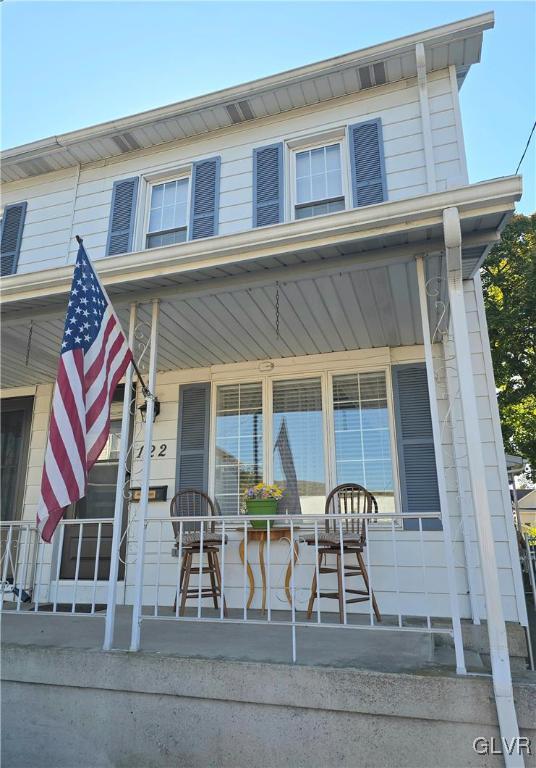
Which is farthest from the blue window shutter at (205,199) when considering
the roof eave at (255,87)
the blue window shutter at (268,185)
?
the roof eave at (255,87)

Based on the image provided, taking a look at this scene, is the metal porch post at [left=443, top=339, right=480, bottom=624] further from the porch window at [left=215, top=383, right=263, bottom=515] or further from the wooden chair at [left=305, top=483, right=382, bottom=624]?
the porch window at [left=215, top=383, right=263, bottom=515]

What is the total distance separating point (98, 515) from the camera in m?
5.20

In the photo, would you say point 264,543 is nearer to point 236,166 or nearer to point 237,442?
point 237,442

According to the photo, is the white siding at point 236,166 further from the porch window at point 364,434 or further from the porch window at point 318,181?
the porch window at point 364,434

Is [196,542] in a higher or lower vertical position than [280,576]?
higher

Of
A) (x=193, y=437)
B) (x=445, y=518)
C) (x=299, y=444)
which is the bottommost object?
(x=445, y=518)

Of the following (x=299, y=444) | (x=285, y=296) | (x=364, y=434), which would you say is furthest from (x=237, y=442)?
(x=285, y=296)

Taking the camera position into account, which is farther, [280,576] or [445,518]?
[280,576]

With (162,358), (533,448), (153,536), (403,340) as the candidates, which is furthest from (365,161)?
(533,448)

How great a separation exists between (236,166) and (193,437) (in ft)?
8.95

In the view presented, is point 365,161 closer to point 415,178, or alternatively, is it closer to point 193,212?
point 415,178

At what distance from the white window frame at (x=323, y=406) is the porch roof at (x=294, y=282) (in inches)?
9.1

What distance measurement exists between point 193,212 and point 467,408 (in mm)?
3558

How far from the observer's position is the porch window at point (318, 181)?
4676mm
